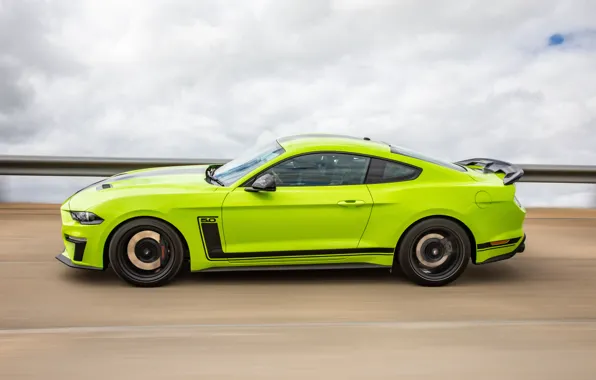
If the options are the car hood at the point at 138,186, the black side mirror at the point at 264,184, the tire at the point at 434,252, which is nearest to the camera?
the black side mirror at the point at 264,184

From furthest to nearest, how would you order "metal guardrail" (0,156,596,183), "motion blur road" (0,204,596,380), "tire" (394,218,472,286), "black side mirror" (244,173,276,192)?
"metal guardrail" (0,156,596,183), "tire" (394,218,472,286), "black side mirror" (244,173,276,192), "motion blur road" (0,204,596,380)

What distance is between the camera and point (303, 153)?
6312 millimetres

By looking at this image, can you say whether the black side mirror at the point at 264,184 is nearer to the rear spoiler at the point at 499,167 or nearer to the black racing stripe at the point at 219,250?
the black racing stripe at the point at 219,250

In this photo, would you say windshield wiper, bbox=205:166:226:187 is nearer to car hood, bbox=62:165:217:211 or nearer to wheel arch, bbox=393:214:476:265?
car hood, bbox=62:165:217:211

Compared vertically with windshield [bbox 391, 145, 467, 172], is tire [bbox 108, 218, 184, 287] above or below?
below

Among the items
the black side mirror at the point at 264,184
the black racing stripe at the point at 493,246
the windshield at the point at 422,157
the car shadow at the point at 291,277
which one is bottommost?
the car shadow at the point at 291,277

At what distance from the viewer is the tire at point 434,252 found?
6.33 m

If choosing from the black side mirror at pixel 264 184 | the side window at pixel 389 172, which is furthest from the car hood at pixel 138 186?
the side window at pixel 389 172

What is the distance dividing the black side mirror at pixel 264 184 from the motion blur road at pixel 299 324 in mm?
873

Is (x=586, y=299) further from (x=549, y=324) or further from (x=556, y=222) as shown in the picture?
(x=556, y=222)

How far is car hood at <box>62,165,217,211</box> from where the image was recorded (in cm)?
619

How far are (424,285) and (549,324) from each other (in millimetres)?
1363

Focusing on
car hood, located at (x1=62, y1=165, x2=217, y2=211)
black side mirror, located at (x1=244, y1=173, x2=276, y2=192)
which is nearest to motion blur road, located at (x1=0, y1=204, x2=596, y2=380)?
car hood, located at (x1=62, y1=165, x2=217, y2=211)

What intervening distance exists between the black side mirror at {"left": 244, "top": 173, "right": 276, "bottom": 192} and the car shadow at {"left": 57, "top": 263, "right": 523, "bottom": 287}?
885mm
